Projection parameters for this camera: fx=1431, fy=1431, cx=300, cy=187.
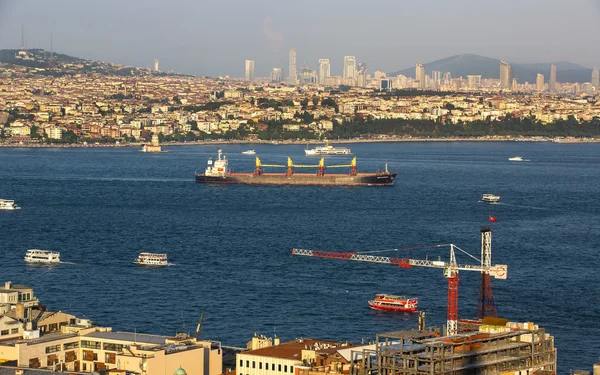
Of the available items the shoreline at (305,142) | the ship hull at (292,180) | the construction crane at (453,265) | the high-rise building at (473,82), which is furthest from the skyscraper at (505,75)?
the construction crane at (453,265)

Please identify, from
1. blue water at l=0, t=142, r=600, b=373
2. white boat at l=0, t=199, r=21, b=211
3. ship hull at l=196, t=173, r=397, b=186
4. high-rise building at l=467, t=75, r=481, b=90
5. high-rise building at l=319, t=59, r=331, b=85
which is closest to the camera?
blue water at l=0, t=142, r=600, b=373

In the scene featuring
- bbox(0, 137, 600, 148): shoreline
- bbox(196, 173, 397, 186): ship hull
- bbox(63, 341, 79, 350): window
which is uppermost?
bbox(63, 341, 79, 350): window

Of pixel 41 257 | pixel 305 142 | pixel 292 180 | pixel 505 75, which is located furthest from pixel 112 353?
pixel 505 75

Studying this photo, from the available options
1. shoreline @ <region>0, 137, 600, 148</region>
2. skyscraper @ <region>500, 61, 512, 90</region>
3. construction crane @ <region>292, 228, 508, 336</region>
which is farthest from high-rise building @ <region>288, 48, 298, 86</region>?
construction crane @ <region>292, 228, 508, 336</region>

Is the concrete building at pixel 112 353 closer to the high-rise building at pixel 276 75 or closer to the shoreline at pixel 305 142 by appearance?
the shoreline at pixel 305 142

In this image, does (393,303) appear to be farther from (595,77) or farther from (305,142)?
(595,77)

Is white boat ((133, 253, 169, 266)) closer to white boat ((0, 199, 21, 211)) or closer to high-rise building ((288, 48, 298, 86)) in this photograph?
white boat ((0, 199, 21, 211))
